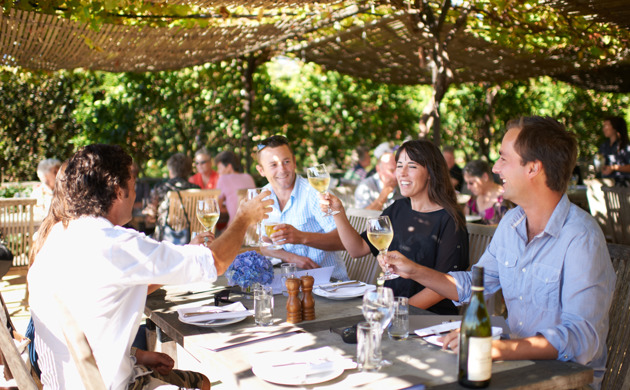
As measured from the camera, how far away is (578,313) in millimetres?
1806

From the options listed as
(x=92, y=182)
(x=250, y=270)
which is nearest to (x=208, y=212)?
(x=250, y=270)

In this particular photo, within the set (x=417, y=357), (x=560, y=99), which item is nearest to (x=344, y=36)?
(x=417, y=357)

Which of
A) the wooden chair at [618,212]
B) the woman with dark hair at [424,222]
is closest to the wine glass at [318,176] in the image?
the woman with dark hair at [424,222]

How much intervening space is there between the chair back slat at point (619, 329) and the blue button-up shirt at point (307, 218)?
1485 millimetres

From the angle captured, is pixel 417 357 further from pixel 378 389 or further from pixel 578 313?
pixel 578 313

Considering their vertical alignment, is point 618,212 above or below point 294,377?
above

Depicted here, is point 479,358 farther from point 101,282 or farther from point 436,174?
point 436,174

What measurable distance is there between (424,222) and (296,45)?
17.7 ft

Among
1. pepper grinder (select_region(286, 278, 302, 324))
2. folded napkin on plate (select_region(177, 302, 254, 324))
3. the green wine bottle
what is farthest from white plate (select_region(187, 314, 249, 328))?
the green wine bottle

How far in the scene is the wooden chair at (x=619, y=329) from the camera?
2.20 metres

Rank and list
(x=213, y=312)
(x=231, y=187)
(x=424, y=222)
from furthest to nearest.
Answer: (x=231, y=187)
(x=424, y=222)
(x=213, y=312)

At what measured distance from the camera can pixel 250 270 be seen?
7.75 feet

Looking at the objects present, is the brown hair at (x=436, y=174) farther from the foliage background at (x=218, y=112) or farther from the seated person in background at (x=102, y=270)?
the foliage background at (x=218, y=112)

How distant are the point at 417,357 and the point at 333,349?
0.86ft
